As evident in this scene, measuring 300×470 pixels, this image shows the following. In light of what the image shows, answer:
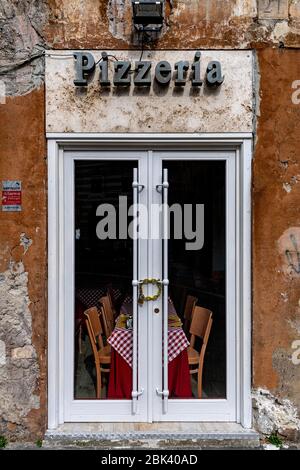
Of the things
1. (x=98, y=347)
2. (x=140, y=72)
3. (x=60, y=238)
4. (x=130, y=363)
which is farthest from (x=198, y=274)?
(x=140, y=72)

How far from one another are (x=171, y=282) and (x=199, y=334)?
1.77ft

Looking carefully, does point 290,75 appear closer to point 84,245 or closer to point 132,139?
point 132,139

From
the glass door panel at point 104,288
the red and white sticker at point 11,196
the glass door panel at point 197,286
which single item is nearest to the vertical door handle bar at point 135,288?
the glass door panel at point 104,288

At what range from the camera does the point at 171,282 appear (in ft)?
13.8

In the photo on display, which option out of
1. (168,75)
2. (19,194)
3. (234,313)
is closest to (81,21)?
(168,75)

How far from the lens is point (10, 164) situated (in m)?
3.99

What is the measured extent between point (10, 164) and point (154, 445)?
8.57ft

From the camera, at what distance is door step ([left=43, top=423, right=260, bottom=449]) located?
12.7 feet

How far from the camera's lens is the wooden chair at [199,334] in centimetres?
423

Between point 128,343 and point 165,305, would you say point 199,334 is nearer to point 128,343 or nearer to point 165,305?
point 165,305

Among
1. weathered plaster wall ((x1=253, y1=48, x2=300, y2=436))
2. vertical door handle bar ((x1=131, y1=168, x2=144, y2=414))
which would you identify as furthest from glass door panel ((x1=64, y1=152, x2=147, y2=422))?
weathered plaster wall ((x1=253, y1=48, x2=300, y2=436))
